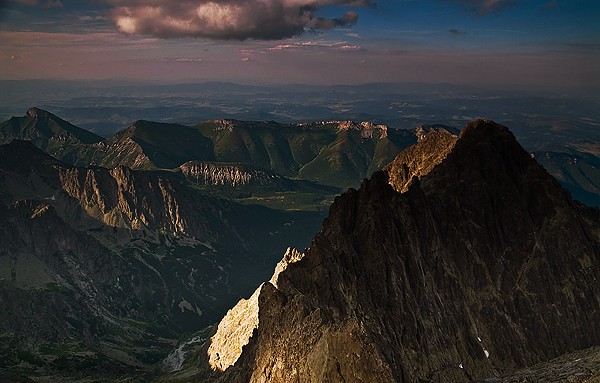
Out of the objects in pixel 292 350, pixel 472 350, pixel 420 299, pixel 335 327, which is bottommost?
pixel 472 350

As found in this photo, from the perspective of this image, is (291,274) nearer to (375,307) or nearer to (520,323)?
(375,307)

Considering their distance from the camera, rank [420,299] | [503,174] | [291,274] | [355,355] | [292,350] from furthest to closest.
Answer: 1. [503,174]
2. [420,299]
3. [291,274]
4. [292,350]
5. [355,355]

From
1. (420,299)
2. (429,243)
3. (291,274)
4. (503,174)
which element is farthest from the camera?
(503,174)

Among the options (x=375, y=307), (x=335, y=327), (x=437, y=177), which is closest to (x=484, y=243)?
(x=437, y=177)

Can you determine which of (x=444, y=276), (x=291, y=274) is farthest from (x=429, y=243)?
(x=291, y=274)

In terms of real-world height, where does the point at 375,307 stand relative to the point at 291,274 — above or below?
below

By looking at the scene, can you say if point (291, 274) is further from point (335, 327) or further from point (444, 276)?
point (444, 276)

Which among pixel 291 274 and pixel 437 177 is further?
pixel 437 177
